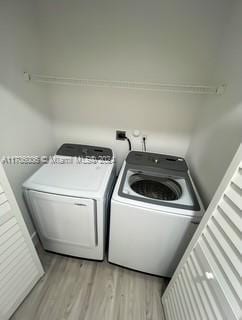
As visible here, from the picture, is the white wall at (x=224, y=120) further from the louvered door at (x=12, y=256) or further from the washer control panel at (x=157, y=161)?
the louvered door at (x=12, y=256)

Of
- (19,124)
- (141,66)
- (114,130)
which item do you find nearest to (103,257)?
(114,130)

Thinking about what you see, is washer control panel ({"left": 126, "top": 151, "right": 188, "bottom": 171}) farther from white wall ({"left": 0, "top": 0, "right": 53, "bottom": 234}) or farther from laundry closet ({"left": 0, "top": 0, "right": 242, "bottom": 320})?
white wall ({"left": 0, "top": 0, "right": 53, "bottom": 234})

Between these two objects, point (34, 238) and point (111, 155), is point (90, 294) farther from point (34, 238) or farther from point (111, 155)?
point (111, 155)

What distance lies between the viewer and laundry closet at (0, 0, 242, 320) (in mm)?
1053

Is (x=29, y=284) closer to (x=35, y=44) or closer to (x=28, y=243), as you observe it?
(x=28, y=243)

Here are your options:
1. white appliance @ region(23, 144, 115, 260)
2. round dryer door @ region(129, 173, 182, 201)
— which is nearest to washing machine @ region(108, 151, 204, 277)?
round dryer door @ region(129, 173, 182, 201)

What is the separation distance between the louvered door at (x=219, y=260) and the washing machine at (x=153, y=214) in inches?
9.7

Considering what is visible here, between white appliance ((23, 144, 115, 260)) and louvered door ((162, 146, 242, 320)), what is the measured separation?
0.65 meters

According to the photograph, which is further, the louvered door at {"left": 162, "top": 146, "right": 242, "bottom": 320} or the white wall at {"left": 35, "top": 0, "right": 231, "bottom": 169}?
the white wall at {"left": 35, "top": 0, "right": 231, "bottom": 169}

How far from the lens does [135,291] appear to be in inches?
54.4

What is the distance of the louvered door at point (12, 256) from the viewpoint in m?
0.90

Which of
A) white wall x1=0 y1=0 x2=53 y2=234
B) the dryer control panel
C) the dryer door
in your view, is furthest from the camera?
the dryer control panel

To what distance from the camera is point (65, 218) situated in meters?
1.24

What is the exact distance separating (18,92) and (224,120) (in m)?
1.49
